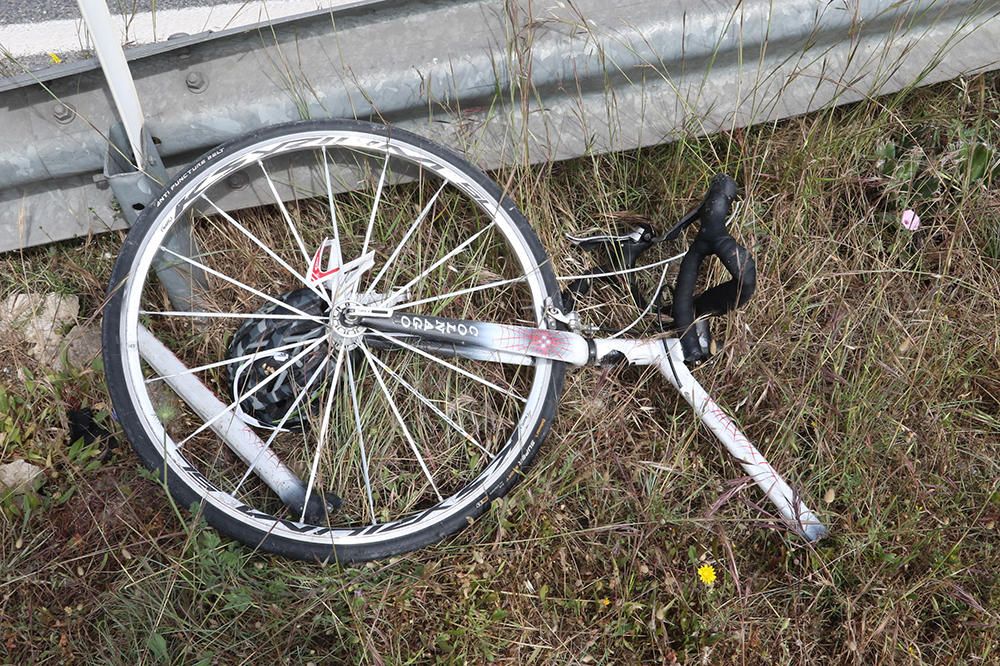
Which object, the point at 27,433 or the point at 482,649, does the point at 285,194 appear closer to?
the point at 27,433

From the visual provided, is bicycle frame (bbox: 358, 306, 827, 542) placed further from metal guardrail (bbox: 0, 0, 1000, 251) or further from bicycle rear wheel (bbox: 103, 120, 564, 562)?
metal guardrail (bbox: 0, 0, 1000, 251)

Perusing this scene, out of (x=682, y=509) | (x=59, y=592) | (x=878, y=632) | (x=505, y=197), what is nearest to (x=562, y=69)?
(x=505, y=197)

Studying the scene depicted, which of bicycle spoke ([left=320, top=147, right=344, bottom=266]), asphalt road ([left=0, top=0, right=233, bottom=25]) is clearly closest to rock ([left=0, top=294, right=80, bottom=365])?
bicycle spoke ([left=320, top=147, right=344, bottom=266])

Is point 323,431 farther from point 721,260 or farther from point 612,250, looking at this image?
point 721,260

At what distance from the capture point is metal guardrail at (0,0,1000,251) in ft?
8.02

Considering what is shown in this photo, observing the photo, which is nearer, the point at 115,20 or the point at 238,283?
the point at 238,283

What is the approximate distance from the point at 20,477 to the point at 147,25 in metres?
1.92

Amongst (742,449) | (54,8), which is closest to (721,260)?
(742,449)

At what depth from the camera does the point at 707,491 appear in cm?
261

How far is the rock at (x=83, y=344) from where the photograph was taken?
8.98 ft

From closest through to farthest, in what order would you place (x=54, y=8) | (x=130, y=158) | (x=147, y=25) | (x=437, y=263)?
(x=130, y=158), (x=437, y=263), (x=147, y=25), (x=54, y=8)

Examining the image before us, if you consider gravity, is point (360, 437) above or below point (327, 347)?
below

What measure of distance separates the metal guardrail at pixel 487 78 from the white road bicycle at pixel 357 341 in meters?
0.16

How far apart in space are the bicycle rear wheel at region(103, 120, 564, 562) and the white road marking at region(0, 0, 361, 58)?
1001 millimetres
